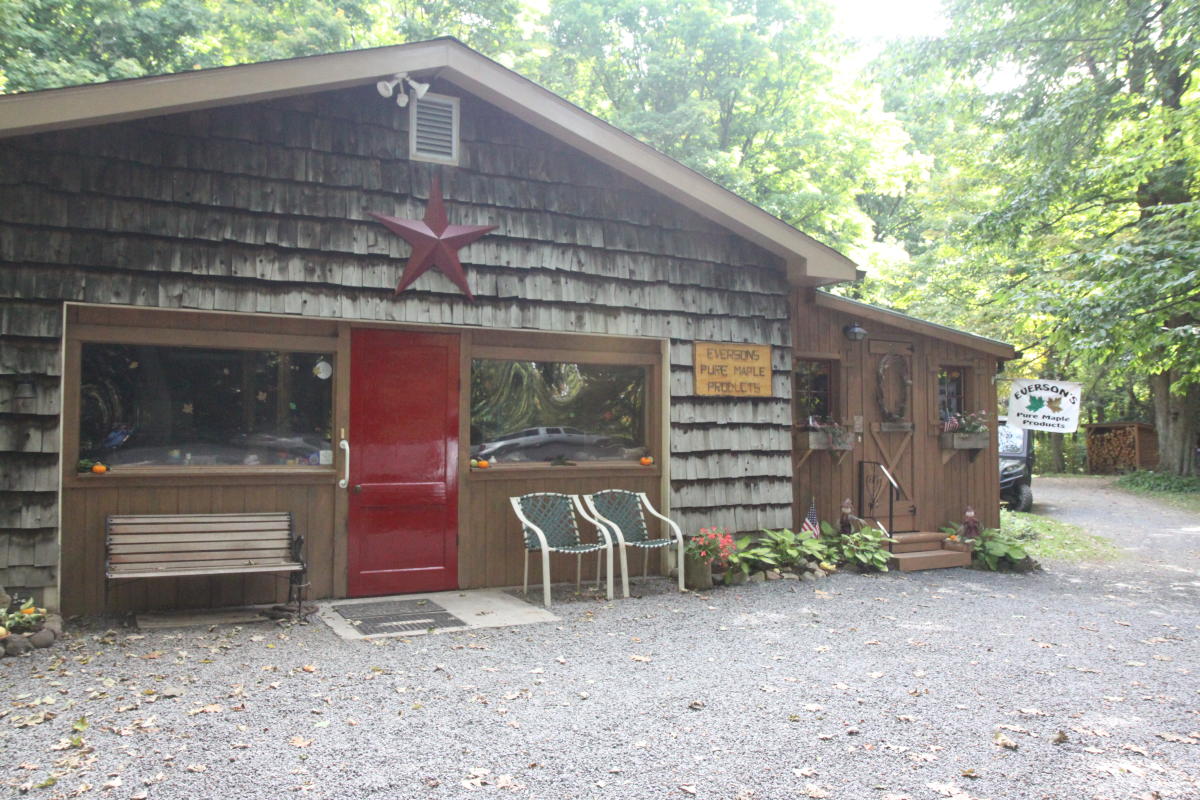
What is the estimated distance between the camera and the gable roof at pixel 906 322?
8.47 metres

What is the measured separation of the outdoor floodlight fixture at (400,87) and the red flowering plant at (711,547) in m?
4.19

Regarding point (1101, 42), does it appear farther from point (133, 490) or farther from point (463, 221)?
point (133, 490)

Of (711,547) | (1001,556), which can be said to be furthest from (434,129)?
(1001,556)

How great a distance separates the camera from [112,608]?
560cm

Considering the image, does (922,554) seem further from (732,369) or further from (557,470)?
(557,470)

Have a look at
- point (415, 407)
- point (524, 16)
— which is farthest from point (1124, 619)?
point (524, 16)

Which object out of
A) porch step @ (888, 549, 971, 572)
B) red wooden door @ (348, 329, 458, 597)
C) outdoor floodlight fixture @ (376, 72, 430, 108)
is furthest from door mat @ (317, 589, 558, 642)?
porch step @ (888, 549, 971, 572)

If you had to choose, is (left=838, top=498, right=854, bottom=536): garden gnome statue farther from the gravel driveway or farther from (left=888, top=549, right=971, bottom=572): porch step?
the gravel driveway

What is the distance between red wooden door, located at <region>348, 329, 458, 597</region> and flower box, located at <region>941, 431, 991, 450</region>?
18.1 feet

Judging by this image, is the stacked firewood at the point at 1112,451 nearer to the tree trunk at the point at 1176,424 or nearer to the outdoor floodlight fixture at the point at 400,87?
the tree trunk at the point at 1176,424

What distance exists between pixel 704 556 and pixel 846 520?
2129 mm

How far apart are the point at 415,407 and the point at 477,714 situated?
3.12m

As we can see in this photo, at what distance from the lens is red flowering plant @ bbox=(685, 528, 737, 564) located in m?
6.97

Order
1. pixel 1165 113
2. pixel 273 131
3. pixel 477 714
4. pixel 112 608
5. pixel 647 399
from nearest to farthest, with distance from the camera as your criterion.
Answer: pixel 477 714, pixel 112 608, pixel 273 131, pixel 647 399, pixel 1165 113
